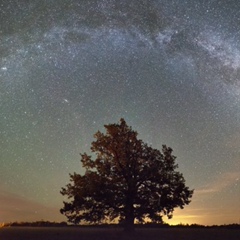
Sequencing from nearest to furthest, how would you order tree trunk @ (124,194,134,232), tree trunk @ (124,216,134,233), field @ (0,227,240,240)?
field @ (0,227,240,240) → tree trunk @ (124,216,134,233) → tree trunk @ (124,194,134,232)

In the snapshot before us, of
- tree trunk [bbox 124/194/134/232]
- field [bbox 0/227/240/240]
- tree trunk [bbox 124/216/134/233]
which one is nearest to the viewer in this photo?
field [bbox 0/227/240/240]

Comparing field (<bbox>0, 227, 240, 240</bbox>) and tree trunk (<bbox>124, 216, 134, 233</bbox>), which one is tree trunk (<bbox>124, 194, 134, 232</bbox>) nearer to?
tree trunk (<bbox>124, 216, 134, 233</bbox>)

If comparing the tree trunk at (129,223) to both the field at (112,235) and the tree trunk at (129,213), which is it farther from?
the field at (112,235)

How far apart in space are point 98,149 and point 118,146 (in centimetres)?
213

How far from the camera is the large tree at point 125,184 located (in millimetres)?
35969

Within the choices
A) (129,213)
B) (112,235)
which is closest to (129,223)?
(129,213)

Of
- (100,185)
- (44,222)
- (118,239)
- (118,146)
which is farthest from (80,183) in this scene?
(44,222)

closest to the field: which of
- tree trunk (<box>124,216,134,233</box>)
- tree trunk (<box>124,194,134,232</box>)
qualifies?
tree trunk (<box>124,216,134,233</box>)

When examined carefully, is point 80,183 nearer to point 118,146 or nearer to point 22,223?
point 118,146

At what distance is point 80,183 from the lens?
3669 centimetres

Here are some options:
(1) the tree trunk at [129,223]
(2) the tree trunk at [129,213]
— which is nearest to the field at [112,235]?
(1) the tree trunk at [129,223]

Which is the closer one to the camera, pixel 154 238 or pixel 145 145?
pixel 154 238

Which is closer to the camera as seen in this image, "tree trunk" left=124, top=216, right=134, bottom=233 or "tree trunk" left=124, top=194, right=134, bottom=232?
"tree trunk" left=124, top=216, right=134, bottom=233

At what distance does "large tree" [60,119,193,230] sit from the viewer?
3597cm
